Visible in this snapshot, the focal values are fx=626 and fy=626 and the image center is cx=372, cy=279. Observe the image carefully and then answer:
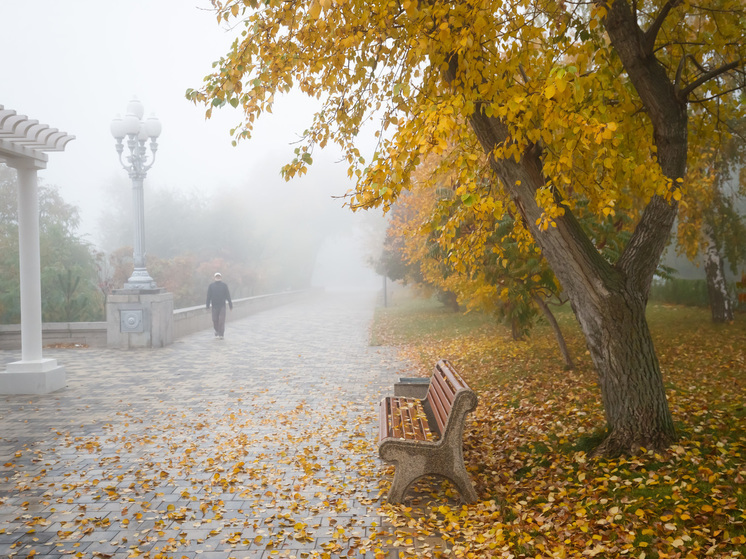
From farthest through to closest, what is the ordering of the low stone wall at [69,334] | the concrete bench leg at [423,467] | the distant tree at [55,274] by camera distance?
the distant tree at [55,274], the low stone wall at [69,334], the concrete bench leg at [423,467]

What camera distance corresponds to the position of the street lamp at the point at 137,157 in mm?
15164

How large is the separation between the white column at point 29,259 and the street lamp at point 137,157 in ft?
17.8

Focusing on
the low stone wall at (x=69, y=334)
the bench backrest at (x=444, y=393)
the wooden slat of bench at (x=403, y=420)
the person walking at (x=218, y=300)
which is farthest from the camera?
the person walking at (x=218, y=300)

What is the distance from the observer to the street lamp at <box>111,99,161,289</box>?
15.2 meters

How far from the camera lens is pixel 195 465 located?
235 inches

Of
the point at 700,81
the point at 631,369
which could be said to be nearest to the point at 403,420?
the point at 631,369

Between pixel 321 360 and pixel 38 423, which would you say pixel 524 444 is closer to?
pixel 38 423

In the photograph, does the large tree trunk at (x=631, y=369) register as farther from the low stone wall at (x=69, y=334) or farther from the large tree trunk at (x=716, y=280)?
the low stone wall at (x=69, y=334)

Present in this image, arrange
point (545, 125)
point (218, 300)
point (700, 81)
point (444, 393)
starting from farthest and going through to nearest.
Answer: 1. point (218, 300)
2. point (444, 393)
3. point (700, 81)
4. point (545, 125)

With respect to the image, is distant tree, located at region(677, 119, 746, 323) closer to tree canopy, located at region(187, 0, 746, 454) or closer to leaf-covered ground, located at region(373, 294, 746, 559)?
leaf-covered ground, located at region(373, 294, 746, 559)

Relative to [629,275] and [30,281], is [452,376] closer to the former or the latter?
[629,275]

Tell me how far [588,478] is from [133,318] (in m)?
12.5

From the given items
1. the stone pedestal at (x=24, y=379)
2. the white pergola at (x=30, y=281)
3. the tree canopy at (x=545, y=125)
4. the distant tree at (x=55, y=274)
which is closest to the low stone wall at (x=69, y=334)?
the distant tree at (x=55, y=274)

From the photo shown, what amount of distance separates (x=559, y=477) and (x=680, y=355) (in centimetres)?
619
